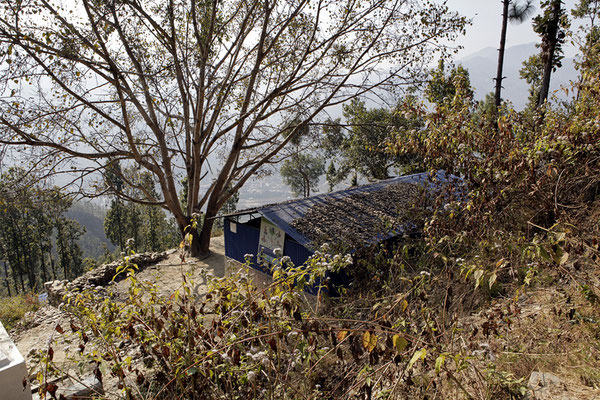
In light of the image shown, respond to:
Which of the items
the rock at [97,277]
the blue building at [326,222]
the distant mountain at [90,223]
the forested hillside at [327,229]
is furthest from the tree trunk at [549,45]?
the distant mountain at [90,223]

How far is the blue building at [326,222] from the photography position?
755cm

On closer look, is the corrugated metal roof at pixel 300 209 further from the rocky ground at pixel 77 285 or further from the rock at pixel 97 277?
the rock at pixel 97 277

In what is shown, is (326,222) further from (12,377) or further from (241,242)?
(12,377)

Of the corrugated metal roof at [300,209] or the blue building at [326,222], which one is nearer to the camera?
the blue building at [326,222]

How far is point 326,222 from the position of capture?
28.4ft

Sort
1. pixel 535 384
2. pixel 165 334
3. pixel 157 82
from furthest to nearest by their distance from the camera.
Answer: pixel 157 82
pixel 165 334
pixel 535 384

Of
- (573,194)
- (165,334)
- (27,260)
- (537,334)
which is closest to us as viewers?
(165,334)

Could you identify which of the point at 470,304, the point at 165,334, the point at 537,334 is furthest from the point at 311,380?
the point at 470,304

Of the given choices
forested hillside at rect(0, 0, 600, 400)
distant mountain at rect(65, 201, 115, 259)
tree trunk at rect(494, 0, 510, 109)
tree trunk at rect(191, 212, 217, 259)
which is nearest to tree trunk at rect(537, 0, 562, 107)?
forested hillside at rect(0, 0, 600, 400)

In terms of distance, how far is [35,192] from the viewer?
397 inches

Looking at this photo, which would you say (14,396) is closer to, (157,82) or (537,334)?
(537,334)

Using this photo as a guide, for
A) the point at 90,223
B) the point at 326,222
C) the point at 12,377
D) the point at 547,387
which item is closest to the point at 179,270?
the point at 326,222

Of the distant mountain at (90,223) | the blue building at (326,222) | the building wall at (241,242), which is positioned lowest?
the distant mountain at (90,223)

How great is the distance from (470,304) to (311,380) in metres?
2.50
